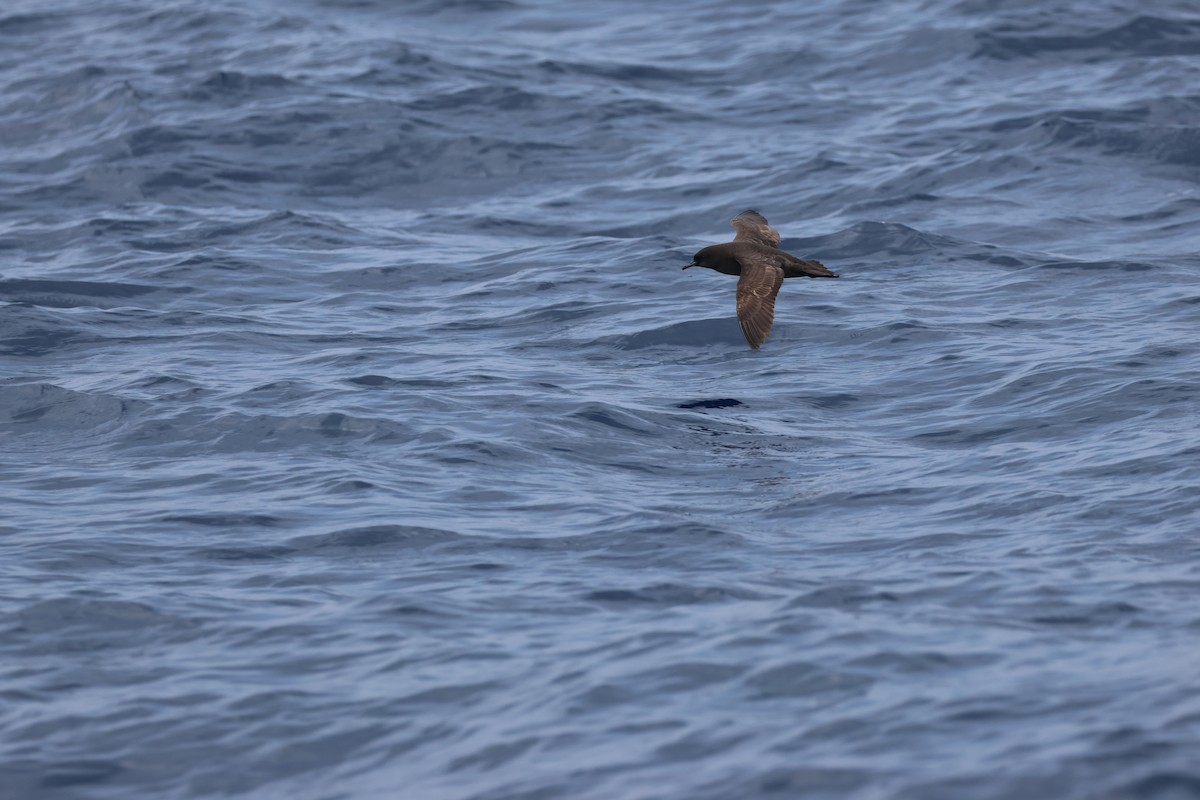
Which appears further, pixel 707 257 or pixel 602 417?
pixel 707 257

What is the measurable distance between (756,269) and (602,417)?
1845mm

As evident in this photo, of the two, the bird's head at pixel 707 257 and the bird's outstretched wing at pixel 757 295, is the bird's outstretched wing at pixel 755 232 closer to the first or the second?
the bird's head at pixel 707 257

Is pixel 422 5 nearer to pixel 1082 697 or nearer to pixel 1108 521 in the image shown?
pixel 1108 521

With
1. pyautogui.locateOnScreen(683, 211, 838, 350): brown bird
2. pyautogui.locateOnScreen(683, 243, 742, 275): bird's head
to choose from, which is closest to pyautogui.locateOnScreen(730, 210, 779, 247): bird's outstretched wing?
pyautogui.locateOnScreen(683, 211, 838, 350): brown bird

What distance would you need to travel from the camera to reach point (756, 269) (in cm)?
1221

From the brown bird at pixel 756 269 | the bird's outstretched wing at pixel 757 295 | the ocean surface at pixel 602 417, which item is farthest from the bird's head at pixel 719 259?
the ocean surface at pixel 602 417

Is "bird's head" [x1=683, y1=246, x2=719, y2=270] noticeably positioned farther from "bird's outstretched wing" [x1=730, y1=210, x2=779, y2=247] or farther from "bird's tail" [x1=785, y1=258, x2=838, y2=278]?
"bird's tail" [x1=785, y1=258, x2=838, y2=278]

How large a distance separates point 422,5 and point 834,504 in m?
16.9

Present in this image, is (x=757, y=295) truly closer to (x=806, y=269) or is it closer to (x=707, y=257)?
(x=806, y=269)

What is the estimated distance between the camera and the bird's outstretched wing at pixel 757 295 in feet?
37.8

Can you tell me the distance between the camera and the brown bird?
11633 mm

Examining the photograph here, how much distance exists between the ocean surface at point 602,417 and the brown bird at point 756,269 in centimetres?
57

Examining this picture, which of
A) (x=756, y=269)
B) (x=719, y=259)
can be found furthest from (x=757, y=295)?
(x=719, y=259)

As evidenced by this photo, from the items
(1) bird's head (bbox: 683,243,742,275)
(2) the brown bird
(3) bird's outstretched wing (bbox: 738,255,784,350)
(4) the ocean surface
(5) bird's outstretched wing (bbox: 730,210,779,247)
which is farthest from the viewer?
(5) bird's outstretched wing (bbox: 730,210,779,247)
